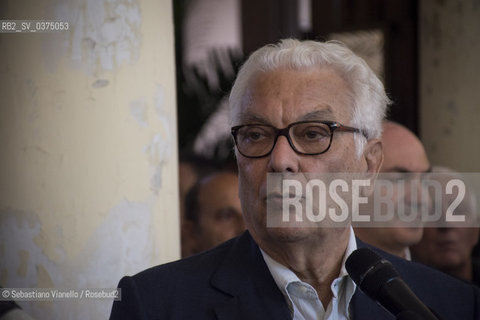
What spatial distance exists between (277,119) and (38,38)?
756 millimetres

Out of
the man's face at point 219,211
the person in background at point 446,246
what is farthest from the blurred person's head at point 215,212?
the person in background at point 446,246

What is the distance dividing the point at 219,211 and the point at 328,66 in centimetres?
174

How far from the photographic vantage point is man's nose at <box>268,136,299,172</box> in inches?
72.4

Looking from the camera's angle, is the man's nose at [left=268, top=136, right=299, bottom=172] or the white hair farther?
the white hair

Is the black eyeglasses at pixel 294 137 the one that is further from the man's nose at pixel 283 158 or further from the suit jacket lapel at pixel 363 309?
the suit jacket lapel at pixel 363 309

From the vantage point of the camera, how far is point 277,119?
190 centimetres

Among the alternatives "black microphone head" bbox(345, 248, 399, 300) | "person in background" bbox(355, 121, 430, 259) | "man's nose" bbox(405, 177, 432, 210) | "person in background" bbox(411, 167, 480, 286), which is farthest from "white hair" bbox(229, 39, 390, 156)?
"person in background" bbox(411, 167, 480, 286)

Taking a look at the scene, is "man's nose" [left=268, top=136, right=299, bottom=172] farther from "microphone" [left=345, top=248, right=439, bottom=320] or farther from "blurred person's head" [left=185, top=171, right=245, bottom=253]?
"blurred person's head" [left=185, top=171, right=245, bottom=253]

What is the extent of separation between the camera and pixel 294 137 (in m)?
1.88

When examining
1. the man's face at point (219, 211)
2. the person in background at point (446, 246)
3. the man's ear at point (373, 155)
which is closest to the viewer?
the man's ear at point (373, 155)

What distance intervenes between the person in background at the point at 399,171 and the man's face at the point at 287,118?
104 centimetres

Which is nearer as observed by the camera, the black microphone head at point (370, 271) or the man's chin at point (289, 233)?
the black microphone head at point (370, 271)

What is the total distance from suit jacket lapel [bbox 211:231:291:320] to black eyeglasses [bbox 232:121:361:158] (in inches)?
12.4

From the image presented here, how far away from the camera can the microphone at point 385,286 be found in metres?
1.35
